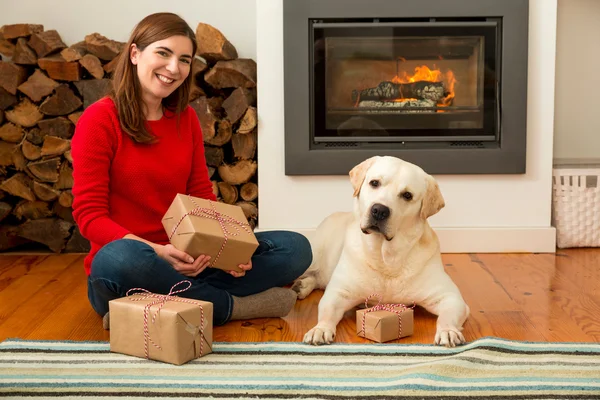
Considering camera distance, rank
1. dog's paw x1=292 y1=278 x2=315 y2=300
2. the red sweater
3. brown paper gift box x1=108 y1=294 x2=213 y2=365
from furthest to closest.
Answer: dog's paw x1=292 y1=278 x2=315 y2=300 → the red sweater → brown paper gift box x1=108 y1=294 x2=213 y2=365

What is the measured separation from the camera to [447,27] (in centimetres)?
327

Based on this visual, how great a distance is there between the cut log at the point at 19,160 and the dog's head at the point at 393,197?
1.84 meters

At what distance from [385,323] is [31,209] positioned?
6.81 feet

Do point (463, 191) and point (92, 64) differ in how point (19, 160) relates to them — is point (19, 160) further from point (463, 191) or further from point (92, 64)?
point (463, 191)

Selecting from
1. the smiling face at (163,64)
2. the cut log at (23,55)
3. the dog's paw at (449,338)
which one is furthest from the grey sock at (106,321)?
the cut log at (23,55)

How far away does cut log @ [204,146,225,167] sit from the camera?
3.34m

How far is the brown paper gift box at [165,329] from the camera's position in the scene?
1745 millimetres

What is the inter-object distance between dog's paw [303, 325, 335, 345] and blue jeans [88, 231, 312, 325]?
31 centimetres

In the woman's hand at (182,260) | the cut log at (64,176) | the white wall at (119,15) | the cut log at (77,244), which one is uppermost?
the white wall at (119,15)

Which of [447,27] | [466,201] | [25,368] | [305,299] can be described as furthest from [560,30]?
[25,368]

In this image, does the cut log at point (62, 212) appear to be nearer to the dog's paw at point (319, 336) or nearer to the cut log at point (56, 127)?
the cut log at point (56, 127)

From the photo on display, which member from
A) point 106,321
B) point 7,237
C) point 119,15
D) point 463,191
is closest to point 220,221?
point 106,321

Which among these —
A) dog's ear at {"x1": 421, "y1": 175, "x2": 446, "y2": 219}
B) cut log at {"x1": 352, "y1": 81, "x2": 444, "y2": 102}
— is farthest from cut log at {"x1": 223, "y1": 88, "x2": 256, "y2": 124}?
dog's ear at {"x1": 421, "y1": 175, "x2": 446, "y2": 219}

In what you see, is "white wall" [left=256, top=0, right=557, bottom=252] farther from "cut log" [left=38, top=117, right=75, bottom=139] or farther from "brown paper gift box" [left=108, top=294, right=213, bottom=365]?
"brown paper gift box" [left=108, top=294, right=213, bottom=365]
